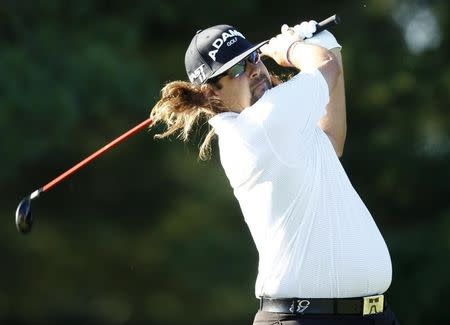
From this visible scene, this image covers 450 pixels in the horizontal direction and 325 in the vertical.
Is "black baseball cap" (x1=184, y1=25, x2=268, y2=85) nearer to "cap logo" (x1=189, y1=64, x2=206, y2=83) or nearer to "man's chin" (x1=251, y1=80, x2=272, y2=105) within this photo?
"cap logo" (x1=189, y1=64, x2=206, y2=83)

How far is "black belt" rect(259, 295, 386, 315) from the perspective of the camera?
12.3 ft

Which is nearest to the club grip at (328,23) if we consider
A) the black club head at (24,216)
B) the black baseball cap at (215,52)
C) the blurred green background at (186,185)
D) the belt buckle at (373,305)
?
the black baseball cap at (215,52)

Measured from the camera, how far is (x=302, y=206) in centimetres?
377

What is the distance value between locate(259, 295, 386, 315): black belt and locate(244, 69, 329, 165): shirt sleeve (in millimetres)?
438

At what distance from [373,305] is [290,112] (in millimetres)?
631

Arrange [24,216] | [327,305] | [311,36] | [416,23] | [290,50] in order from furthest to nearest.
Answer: [416,23]
[24,216]
[311,36]
[290,50]
[327,305]

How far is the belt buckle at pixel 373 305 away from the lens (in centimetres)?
379

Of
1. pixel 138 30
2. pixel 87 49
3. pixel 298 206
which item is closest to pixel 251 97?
pixel 298 206

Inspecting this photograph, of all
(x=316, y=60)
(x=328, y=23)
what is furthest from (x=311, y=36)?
(x=316, y=60)

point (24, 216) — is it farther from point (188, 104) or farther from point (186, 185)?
point (186, 185)

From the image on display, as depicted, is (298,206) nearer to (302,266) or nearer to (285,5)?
(302,266)

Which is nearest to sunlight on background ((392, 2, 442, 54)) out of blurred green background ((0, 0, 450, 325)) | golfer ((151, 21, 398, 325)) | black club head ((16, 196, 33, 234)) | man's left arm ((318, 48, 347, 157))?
blurred green background ((0, 0, 450, 325))

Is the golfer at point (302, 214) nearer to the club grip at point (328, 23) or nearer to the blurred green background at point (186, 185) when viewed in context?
the club grip at point (328, 23)

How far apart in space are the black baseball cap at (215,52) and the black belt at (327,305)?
0.76m
